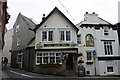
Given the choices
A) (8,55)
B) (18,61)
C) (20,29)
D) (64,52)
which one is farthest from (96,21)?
(8,55)

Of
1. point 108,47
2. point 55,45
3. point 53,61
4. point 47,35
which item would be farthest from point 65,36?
point 108,47

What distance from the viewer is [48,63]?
1459cm

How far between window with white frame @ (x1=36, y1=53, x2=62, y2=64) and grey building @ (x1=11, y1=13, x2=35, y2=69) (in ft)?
9.21

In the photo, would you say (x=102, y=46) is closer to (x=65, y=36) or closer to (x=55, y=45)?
(x=65, y=36)

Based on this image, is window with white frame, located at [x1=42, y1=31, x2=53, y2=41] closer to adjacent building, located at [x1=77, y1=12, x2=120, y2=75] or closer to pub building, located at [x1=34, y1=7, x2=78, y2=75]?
pub building, located at [x1=34, y1=7, x2=78, y2=75]

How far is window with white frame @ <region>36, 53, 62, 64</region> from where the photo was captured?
15.0m

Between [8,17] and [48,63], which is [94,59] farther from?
[8,17]

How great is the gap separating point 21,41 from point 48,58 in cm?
732

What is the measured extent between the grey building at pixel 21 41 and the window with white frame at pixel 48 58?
2.81 meters

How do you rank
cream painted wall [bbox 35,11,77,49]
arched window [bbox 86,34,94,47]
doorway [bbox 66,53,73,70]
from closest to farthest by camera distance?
cream painted wall [bbox 35,11,77,49], doorway [bbox 66,53,73,70], arched window [bbox 86,34,94,47]

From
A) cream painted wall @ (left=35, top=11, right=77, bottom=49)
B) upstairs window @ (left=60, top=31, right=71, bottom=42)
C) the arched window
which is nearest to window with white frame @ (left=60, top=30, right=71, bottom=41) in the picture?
upstairs window @ (left=60, top=31, right=71, bottom=42)

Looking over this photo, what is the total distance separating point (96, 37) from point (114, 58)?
14.1 feet

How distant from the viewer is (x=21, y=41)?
778 inches

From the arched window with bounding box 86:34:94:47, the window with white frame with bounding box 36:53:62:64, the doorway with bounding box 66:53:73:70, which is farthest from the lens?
the arched window with bounding box 86:34:94:47
